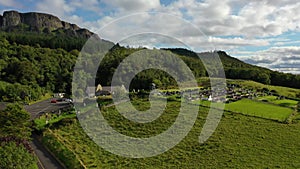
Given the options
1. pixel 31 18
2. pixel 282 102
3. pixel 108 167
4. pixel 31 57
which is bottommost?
pixel 108 167

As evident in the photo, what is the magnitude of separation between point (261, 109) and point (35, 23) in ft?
427

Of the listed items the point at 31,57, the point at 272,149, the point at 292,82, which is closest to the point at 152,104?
the point at 272,149

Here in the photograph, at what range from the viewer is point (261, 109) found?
24859 millimetres

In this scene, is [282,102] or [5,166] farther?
[282,102]

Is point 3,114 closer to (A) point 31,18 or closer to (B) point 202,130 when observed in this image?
(B) point 202,130

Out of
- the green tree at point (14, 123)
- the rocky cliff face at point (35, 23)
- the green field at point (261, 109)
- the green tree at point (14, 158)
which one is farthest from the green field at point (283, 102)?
the rocky cliff face at point (35, 23)

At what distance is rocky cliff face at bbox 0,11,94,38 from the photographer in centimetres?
12350

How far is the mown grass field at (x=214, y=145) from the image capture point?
15793 mm

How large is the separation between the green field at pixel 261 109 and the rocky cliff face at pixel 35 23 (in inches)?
4249

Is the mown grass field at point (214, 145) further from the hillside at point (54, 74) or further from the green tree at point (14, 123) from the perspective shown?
the hillside at point (54, 74)

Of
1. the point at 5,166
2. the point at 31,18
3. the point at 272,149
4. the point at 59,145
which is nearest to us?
the point at 5,166

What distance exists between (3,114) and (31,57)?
42.7m

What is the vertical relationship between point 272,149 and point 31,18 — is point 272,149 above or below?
below

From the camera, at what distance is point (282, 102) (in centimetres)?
2781
